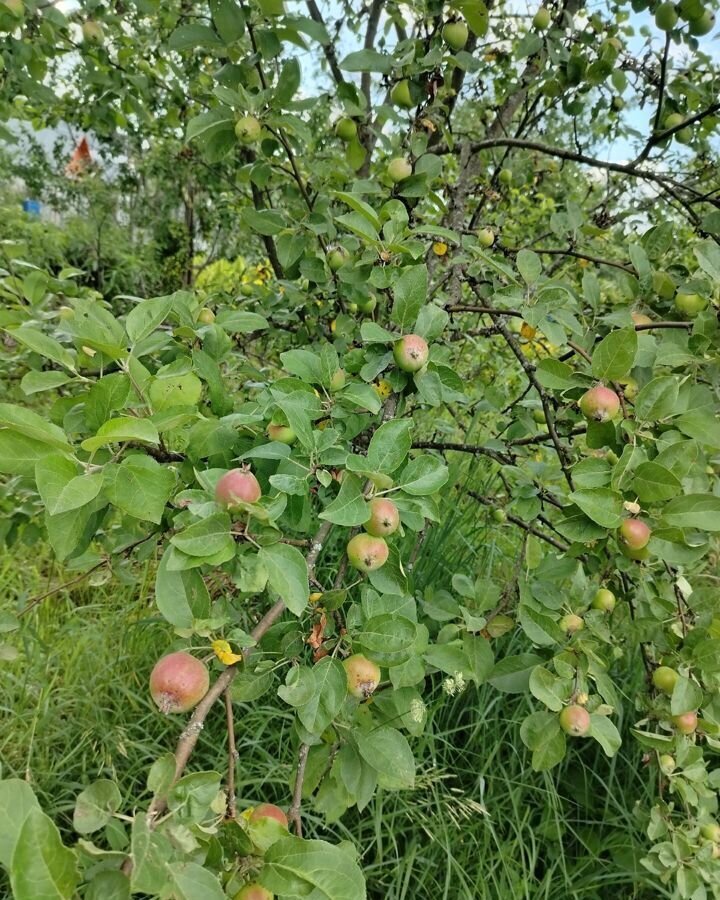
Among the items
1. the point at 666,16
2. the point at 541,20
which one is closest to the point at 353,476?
the point at 666,16

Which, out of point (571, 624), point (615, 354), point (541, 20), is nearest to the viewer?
point (615, 354)

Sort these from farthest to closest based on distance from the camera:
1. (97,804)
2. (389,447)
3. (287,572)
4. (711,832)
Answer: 1. (711,832)
2. (389,447)
3. (287,572)
4. (97,804)

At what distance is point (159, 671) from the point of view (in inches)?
25.4

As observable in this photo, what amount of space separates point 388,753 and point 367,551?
28 centimetres

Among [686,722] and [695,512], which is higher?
[695,512]

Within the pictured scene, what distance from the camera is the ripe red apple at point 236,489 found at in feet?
2.23

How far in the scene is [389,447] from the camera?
0.79m

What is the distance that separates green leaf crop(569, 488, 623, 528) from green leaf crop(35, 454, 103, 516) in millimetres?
553

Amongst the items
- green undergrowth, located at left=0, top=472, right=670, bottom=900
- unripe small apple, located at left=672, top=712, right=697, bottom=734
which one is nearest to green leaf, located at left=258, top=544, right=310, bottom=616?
unripe small apple, located at left=672, top=712, right=697, bottom=734

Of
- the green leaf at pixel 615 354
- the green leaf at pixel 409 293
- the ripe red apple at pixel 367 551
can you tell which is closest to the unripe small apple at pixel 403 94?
the green leaf at pixel 409 293

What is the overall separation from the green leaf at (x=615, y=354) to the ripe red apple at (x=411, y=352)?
237 mm

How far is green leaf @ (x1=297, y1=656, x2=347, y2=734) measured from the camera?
0.75 metres

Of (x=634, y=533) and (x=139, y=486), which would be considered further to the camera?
(x=634, y=533)

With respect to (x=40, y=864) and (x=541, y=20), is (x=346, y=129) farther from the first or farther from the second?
(x=40, y=864)
